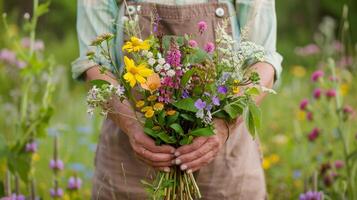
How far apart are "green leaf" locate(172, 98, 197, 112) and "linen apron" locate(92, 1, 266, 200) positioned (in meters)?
0.45

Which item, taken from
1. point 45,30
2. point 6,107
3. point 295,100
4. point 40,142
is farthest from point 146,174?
point 45,30

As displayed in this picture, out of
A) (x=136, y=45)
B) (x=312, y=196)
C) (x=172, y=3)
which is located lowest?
(x=312, y=196)

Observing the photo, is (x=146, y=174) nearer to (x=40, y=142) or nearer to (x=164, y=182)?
(x=164, y=182)

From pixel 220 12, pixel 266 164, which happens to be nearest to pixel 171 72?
pixel 220 12

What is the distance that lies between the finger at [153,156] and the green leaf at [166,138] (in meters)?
0.03

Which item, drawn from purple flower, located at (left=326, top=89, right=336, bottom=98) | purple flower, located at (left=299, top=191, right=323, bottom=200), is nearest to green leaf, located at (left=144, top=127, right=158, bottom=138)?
purple flower, located at (left=299, top=191, right=323, bottom=200)

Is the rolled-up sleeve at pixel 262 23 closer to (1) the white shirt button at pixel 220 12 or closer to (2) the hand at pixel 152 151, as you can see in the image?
(1) the white shirt button at pixel 220 12

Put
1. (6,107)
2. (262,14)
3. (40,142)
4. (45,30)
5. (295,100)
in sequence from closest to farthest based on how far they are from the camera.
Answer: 1. (262,14)
2. (40,142)
3. (6,107)
4. (295,100)
5. (45,30)

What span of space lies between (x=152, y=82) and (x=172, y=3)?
55 cm

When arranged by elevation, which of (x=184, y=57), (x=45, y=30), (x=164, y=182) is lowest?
(x=164, y=182)

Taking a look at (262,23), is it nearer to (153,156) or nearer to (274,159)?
(153,156)

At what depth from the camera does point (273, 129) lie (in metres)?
4.97

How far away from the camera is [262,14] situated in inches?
97.7

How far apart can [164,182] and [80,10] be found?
0.69 metres
